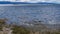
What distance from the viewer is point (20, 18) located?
737 millimetres

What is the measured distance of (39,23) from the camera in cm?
67

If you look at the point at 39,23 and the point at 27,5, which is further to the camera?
the point at 27,5

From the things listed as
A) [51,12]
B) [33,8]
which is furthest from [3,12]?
[51,12]

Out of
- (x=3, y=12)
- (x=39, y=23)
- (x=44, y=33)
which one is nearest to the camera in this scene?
(x=44, y=33)

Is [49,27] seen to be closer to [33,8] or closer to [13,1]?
[33,8]

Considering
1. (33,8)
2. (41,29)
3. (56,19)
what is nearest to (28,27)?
(41,29)

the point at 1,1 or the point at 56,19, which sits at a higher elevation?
the point at 1,1

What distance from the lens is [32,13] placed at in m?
0.82

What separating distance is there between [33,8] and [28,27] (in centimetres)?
33

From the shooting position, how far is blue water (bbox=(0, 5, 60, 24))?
719mm

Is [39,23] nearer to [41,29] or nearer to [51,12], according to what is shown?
[41,29]

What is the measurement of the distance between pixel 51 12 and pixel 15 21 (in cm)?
31

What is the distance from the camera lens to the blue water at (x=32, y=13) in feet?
2.36

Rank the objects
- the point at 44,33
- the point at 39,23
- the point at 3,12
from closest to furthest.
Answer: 1. the point at 44,33
2. the point at 39,23
3. the point at 3,12
